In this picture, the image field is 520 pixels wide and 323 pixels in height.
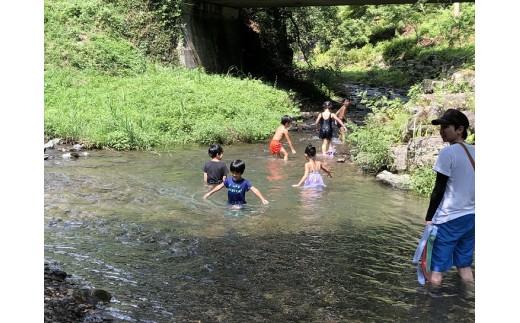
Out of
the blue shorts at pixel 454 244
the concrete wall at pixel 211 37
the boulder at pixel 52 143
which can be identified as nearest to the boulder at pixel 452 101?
the blue shorts at pixel 454 244

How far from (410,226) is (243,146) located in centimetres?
913

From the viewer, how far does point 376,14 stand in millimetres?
47500

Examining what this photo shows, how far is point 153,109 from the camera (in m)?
18.9

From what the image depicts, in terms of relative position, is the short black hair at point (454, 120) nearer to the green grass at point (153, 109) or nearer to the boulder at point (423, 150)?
the boulder at point (423, 150)

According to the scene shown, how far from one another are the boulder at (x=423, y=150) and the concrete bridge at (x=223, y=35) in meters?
15.4

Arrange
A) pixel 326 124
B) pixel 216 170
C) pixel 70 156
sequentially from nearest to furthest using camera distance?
pixel 216 170, pixel 70 156, pixel 326 124

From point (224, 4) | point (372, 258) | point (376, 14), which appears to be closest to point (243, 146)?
point (372, 258)

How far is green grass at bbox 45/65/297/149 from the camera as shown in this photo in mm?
16531

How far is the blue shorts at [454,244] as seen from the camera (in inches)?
229

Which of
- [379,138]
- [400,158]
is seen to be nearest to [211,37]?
[379,138]

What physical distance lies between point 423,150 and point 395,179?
90 cm

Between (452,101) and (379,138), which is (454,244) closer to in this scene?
(379,138)

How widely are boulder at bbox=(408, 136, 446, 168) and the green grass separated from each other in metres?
7.00

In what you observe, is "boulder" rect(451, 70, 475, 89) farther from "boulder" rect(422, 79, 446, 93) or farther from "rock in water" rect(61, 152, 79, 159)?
"rock in water" rect(61, 152, 79, 159)
